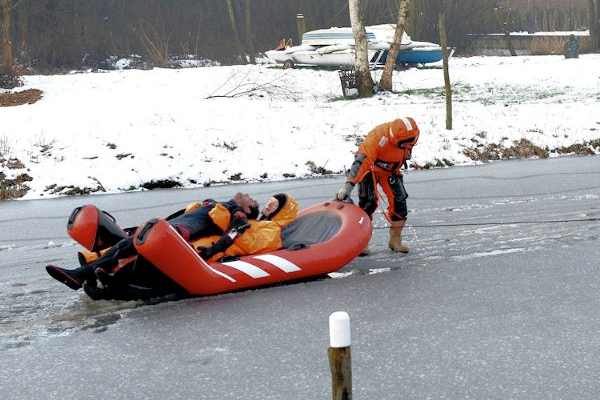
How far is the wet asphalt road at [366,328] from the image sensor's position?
4.81m

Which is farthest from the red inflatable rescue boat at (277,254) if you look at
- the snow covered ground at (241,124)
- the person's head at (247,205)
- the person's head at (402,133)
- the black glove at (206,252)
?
the snow covered ground at (241,124)

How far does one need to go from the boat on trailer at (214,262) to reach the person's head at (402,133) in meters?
0.66

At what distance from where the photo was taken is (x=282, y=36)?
41.6 m

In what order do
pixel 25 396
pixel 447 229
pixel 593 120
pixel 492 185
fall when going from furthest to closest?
pixel 593 120 → pixel 492 185 → pixel 447 229 → pixel 25 396

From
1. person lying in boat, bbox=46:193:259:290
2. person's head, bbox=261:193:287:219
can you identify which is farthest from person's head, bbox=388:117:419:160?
person lying in boat, bbox=46:193:259:290

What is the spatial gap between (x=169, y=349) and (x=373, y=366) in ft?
3.97

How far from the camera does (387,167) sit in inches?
320

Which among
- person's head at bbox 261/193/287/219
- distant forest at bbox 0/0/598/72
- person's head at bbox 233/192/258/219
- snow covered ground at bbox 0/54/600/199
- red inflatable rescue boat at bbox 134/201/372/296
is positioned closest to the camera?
red inflatable rescue boat at bbox 134/201/372/296

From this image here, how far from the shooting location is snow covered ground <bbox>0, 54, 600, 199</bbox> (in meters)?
14.1

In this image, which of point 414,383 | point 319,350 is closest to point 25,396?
point 319,350

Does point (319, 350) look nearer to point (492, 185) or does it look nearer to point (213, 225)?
point (213, 225)

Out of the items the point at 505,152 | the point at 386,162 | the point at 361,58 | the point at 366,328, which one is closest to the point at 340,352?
the point at 366,328

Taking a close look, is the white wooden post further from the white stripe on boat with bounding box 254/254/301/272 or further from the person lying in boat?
the white stripe on boat with bounding box 254/254/301/272

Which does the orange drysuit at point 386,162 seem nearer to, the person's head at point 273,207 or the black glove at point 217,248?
the person's head at point 273,207
